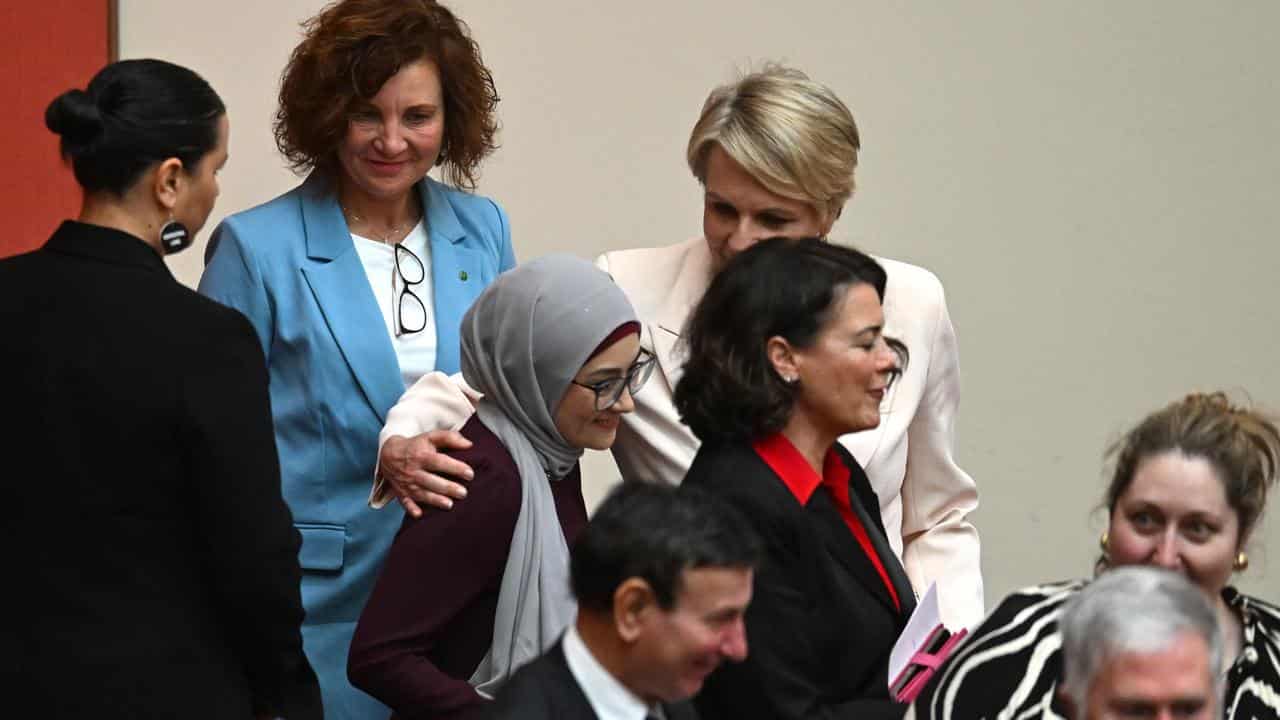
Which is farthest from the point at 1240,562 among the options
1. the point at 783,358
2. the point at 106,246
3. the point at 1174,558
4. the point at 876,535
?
the point at 106,246

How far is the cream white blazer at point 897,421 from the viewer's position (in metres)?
3.40

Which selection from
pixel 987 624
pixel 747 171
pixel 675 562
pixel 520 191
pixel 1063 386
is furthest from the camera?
pixel 1063 386

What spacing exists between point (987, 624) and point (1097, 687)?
1.53ft

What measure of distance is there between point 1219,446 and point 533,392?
3.54 ft

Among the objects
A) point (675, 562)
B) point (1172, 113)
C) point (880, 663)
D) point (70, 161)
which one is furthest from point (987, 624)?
point (1172, 113)

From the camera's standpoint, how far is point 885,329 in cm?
344

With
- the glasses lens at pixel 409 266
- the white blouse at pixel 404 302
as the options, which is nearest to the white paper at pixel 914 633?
Result: the white blouse at pixel 404 302

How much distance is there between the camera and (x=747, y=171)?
3.40 m

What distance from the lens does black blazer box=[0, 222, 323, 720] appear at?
2.55 meters

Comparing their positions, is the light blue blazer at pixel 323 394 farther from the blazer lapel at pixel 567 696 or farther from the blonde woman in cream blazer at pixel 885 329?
the blazer lapel at pixel 567 696

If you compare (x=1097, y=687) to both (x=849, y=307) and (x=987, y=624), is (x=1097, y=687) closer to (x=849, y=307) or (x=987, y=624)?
(x=987, y=624)

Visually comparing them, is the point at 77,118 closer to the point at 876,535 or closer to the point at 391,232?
the point at 391,232

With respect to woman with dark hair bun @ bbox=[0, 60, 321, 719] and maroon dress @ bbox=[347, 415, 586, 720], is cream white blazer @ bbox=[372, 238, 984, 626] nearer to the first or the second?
maroon dress @ bbox=[347, 415, 586, 720]

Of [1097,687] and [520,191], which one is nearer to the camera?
[1097,687]
